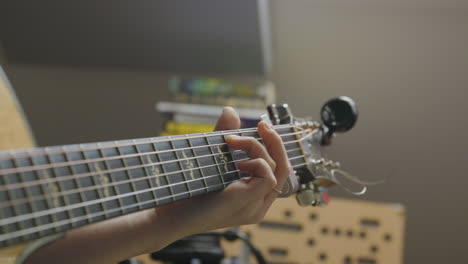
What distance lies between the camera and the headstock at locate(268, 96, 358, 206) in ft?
3.08

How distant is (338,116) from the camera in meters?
1.02

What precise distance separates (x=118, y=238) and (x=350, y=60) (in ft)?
4.79

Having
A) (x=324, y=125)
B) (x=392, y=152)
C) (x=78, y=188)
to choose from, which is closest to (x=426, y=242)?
(x=392, y=152)

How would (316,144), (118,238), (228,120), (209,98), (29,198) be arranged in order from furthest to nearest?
(209,98) → (316,144) → (228,120) → (118,238) → (29,198)

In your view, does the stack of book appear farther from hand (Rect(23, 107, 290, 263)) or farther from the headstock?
hand (Rect(23, 107, 290, 263))

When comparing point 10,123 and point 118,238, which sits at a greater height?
point 10,123

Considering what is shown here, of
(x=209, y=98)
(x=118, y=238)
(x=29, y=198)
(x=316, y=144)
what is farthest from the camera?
(x=209, y=98)

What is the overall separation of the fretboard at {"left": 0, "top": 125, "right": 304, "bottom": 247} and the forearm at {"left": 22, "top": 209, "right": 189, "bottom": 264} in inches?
Answer: 3.8

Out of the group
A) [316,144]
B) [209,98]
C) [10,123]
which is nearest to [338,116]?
[316,144]

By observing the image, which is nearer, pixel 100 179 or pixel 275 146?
pixel 100 179

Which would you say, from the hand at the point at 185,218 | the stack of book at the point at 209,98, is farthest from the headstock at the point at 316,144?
the stack of book at the point at 209,98

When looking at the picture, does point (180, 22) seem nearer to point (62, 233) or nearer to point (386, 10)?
point (386, 10)

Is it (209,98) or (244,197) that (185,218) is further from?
(209,98)

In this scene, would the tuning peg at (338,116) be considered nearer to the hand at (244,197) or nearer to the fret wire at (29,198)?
the hand at (244,197)
